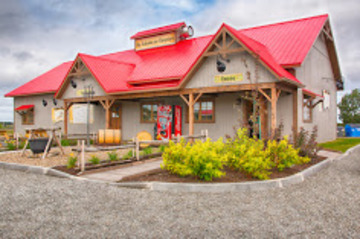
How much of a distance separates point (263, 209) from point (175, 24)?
20.2 m

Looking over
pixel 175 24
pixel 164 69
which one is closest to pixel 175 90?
pixel 164 69

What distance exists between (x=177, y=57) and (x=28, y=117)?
47.5ft

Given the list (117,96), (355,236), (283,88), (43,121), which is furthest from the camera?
(43,121)

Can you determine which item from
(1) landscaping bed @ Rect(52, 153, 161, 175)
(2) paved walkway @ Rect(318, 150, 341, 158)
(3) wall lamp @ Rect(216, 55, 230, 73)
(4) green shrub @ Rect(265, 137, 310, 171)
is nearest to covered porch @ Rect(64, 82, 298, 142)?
(3) wall lamp @ Rect(216, 55, 230, 73)

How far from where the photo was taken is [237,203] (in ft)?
18.9

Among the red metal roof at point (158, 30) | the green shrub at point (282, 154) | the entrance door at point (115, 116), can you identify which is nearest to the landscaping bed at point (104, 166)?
the green shrub at point (282, 154)

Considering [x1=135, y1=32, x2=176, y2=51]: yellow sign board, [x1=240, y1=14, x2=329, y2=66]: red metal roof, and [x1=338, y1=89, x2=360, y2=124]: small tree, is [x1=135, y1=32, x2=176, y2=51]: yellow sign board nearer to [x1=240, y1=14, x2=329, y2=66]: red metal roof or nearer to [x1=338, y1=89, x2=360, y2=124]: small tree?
[x1=240, y1=14, x2=329, y2=66]: red metal roof

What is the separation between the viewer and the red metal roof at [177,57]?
17.0 m

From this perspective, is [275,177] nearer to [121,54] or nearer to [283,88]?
[283,88]

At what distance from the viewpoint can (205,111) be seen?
18500mm

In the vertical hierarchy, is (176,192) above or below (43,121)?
below

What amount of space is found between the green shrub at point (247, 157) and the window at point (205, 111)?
378 inches

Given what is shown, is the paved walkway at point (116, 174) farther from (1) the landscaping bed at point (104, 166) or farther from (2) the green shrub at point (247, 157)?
(2) the green shrub at point (247, 157)

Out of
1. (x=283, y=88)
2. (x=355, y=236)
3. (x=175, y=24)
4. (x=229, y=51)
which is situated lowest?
(x=355, y=236)
